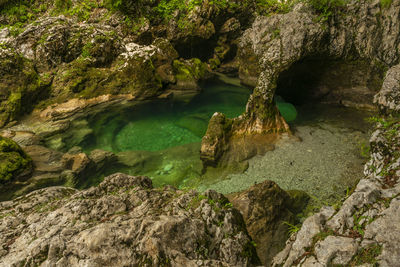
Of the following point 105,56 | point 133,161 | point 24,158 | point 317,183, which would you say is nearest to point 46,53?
point 105,56

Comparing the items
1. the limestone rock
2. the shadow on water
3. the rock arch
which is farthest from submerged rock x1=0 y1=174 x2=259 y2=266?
the rock arch

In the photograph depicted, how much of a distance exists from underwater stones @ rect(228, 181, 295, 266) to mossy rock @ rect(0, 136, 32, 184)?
648 centimetres

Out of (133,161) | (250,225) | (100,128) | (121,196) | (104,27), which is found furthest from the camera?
(104,27)

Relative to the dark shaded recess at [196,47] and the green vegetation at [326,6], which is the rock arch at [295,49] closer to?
the green vegetation at [326,6]

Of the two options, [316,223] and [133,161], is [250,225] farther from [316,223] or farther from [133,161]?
[133,161]

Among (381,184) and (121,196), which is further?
(121,196)

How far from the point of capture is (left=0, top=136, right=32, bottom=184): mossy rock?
6379mm

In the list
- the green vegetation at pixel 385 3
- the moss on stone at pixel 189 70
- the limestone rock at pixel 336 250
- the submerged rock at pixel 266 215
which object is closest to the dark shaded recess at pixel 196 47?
the moss on stone at pixel 189 70

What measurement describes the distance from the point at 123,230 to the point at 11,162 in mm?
6277

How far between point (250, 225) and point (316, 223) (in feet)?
7.43

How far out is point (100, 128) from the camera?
11594 mm

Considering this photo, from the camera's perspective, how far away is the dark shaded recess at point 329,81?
10.3 m

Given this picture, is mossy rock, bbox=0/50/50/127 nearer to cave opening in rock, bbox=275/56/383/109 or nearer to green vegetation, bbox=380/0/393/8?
cave opening in rock, bbox=275/56/383/109

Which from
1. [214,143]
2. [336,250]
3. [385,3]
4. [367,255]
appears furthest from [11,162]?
[385,3]
